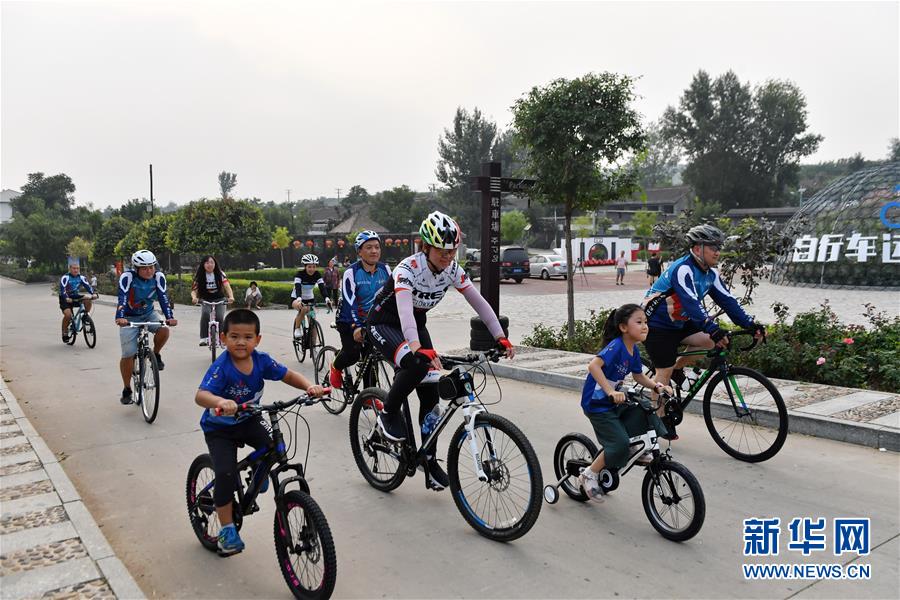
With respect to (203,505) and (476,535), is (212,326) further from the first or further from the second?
(476,535)

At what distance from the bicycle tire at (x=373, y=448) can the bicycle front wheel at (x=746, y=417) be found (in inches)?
116

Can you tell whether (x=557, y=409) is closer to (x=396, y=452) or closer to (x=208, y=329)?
(x=396, y=452)

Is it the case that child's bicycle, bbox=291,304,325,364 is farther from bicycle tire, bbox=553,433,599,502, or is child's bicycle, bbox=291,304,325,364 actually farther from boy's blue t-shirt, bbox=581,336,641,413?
boy's blue t-shirt, bbox=581,336,641,413

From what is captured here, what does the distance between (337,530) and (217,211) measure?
90.1 ft

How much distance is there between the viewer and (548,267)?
38.7 meters

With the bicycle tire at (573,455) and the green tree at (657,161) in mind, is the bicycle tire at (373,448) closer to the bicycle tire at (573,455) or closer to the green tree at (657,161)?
the bicycle tire at (573,455)

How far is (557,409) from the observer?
812cm

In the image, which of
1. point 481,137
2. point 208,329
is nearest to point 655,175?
point 481,137

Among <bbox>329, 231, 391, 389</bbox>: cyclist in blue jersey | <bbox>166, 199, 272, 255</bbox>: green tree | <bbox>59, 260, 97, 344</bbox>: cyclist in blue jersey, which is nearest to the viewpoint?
<bbox>329, 231, 391, 389</bbox>: cyclist in blue jersey

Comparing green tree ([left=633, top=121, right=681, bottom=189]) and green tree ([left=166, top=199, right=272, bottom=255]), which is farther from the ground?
green tree ([left=633, top=121, right=681, bottom=189])

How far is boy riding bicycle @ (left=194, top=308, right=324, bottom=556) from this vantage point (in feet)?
13.3

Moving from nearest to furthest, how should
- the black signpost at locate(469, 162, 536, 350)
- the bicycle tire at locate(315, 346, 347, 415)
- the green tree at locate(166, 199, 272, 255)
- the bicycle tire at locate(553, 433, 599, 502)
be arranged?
1. the bicycle tire at locate(553, 433, 599, 502)
2. the bicycle tire at locate(315, 346, 347, 415)
3. the black signpost at locate(469, 162, 536, 350)
4. the green tree at locate(166, 199, 272, 255)

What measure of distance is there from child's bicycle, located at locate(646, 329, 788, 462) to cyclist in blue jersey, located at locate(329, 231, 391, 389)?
3024mm

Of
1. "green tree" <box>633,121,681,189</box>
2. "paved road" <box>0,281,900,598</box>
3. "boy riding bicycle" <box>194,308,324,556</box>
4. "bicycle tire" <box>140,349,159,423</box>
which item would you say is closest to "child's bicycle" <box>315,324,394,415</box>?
"paved road" <box>0,281,900,598</box>
